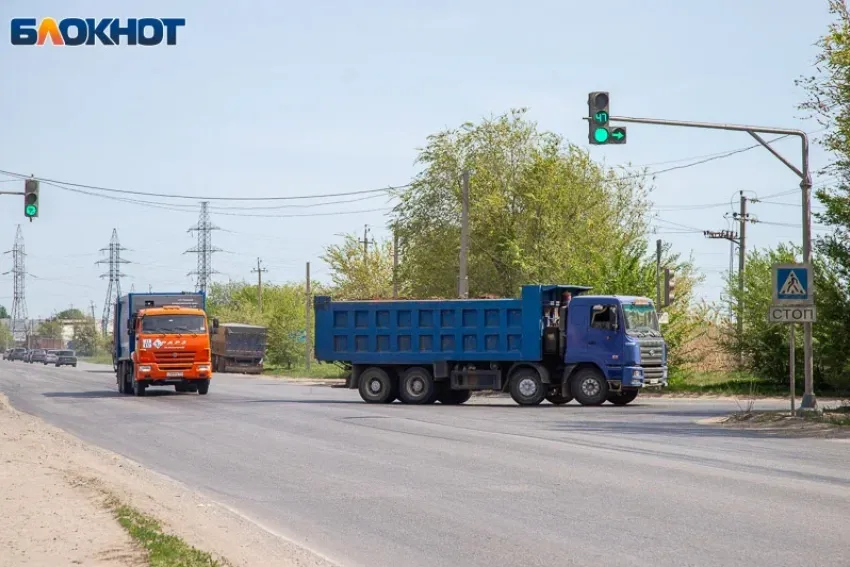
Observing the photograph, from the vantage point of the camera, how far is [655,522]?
461 inches

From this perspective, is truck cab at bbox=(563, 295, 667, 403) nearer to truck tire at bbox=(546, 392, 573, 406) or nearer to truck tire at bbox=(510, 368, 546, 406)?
truck tire at bbox=(510, 368, 546, 406)

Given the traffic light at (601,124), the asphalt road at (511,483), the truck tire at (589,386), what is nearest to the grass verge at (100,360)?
the truck tire at (589,386)

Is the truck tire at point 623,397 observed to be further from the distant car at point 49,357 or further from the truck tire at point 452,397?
the distant car at point 49,357

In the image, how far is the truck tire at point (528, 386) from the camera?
3341 centimetres

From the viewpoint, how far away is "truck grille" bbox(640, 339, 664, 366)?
108ft

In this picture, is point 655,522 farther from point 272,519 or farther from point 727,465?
point 727,465

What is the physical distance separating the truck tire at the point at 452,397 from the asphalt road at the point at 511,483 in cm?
570

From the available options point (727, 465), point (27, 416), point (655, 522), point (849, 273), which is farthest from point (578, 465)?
point (27, 416)

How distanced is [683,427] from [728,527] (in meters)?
13.8

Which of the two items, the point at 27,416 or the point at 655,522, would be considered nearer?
the point at 655,522

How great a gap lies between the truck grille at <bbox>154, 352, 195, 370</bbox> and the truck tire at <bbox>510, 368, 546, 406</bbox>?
416 inches

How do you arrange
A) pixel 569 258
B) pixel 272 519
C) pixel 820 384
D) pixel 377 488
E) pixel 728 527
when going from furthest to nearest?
pixel 569 258, pixel 820 384, pixel 377 488, pixel 272 519, pixel 728 527

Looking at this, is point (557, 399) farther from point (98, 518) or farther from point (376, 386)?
point (98, 518)

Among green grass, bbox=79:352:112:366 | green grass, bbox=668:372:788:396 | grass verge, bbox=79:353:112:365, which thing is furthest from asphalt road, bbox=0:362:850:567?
grass verge, bbox=79:353:112:365
